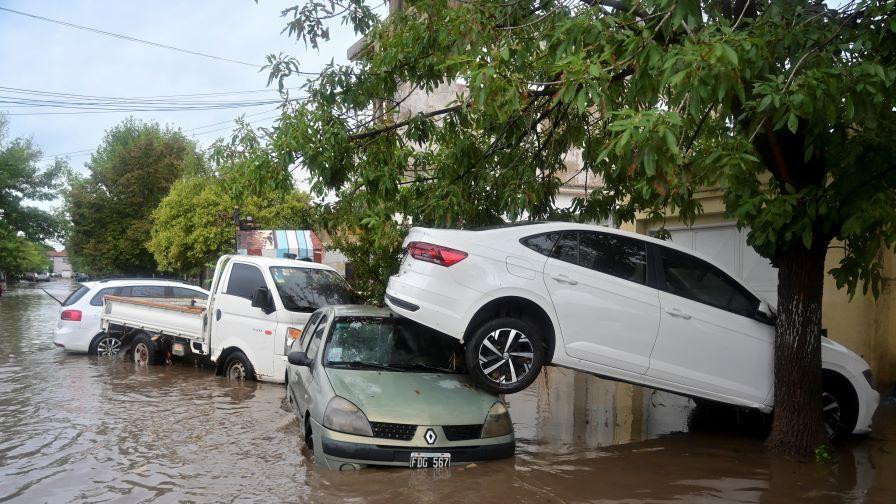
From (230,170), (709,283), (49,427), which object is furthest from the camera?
(230,170)

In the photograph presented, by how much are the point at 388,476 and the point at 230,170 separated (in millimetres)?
6038

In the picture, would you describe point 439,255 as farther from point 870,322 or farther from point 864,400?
point 870,322

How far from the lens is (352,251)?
36.0ft

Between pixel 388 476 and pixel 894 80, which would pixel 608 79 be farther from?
pixel 388 476

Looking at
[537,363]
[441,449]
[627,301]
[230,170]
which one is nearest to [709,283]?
[627,301]

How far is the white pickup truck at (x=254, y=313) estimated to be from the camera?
1089 cm

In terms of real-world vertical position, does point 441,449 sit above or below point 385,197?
below

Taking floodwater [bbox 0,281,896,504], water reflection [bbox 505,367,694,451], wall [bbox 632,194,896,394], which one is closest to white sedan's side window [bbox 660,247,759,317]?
floodwater [bbox 0,281,896,504]

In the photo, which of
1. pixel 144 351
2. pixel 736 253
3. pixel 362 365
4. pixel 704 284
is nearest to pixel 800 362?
pixel 704 284

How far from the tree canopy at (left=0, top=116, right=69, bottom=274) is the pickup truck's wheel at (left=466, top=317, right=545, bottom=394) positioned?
46.0 metres

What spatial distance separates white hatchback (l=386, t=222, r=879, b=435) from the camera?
659 centimetres

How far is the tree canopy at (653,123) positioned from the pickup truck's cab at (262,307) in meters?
1.77

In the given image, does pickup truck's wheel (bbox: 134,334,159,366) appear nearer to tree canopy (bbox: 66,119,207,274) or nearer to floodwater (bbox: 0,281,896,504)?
floodwater (bbox: 0,281,896,504)

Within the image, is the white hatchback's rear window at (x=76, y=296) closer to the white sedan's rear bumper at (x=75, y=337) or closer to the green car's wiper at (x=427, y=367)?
the white sedan's rear bumper at (x=75, y=337)
